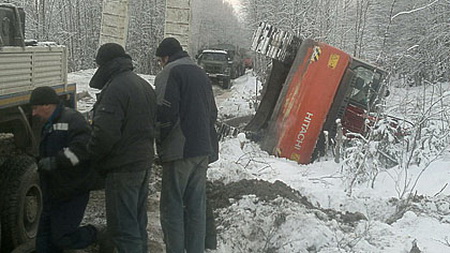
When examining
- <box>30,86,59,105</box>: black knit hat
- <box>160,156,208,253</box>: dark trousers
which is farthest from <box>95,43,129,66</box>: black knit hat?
<box>160,156,208,253</box>: dark trousers

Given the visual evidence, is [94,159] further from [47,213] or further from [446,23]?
[446,23]

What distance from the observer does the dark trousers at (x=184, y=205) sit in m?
4.06

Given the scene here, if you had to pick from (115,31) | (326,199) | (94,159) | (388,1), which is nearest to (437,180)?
(326,199)

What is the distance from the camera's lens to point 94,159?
361 centimetres

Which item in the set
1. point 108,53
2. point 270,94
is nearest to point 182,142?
point 108,53

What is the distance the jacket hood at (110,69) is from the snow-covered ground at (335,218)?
204 centimetres

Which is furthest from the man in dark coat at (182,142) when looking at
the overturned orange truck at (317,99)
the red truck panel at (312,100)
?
the red truck panel at (312,100)

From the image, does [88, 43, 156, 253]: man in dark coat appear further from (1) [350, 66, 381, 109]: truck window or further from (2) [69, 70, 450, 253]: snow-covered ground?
(1) [350, 66, 381, 109]: truck window

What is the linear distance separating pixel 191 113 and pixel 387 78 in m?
6.92

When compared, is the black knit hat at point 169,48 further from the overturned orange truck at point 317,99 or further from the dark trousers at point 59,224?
the overturned orange truck at point 317,99

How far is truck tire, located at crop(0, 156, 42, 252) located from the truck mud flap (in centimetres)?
665

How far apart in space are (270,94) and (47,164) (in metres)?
7.89

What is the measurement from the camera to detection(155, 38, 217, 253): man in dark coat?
3.98 m

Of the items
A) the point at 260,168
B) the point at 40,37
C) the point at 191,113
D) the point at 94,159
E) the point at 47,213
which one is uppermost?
the point at 191,113
